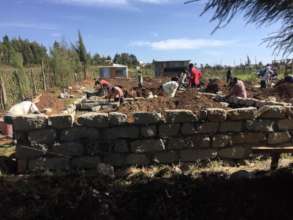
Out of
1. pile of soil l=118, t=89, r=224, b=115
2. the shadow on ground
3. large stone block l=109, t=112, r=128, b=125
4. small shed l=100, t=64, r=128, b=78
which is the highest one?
small shed l=100, t=64, r=128, b=78

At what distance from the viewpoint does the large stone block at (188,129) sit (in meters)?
7.09

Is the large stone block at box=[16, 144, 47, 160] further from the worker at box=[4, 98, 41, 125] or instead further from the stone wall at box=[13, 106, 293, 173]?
the worker at box=[4, 98, 41, 125]

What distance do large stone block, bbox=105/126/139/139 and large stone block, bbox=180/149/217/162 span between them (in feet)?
3.03

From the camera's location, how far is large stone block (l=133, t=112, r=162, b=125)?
693 cm

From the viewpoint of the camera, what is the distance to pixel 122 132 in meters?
6.95

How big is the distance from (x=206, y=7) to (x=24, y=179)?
3857 millimetres

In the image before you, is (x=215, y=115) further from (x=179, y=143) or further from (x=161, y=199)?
Answer: (x=161, y=199)

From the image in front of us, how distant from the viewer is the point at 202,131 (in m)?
7.16

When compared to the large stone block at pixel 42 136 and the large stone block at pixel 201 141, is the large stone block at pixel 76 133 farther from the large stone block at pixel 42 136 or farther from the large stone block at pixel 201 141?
the large stone block at pixel 201 141

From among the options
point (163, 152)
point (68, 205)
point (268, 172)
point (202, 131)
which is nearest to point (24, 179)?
point (68, 205)

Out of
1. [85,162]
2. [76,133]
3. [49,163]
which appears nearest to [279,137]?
[85,162]

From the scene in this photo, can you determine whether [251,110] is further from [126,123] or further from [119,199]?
[119,199]

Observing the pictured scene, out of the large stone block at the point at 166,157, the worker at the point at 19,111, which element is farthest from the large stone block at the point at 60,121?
the worker at the point at 19,111

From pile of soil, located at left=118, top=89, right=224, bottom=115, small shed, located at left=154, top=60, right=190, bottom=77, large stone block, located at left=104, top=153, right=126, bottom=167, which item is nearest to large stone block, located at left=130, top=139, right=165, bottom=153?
large stone block, located at left=104, top=153, right=126, bottom=167
